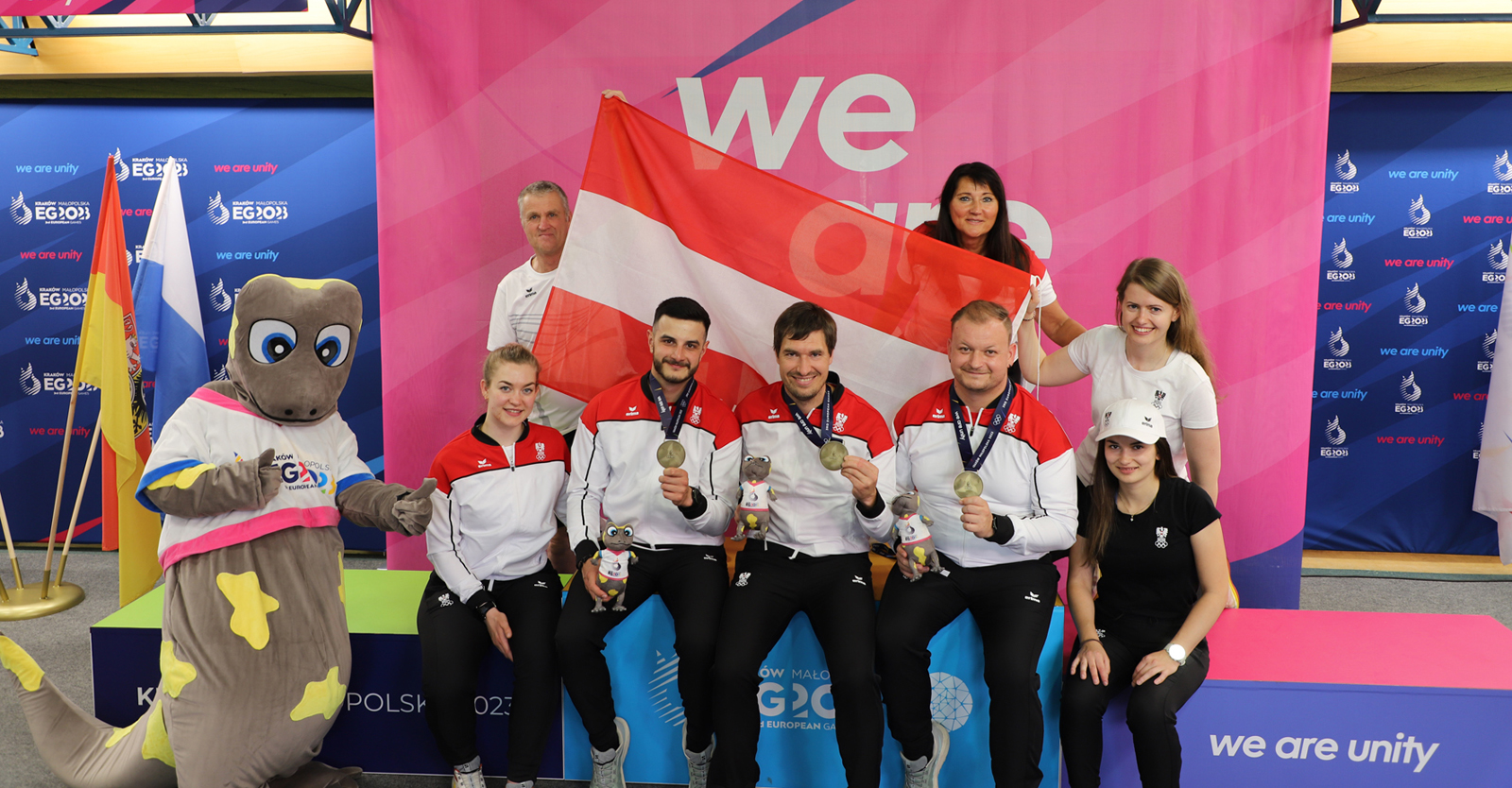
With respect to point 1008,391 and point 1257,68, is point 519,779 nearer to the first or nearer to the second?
point 1008,391

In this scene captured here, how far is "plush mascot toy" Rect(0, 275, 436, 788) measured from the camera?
255cm

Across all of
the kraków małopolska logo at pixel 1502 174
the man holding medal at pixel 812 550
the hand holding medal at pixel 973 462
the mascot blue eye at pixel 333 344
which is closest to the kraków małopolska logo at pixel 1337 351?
the kraków małopolska logo at pixel 1502 174

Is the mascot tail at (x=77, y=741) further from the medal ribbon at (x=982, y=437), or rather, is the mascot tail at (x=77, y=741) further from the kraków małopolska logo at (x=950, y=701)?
the medal ribbon at (x=982, y=437)

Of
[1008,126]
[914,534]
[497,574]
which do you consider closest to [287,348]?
[497,574]

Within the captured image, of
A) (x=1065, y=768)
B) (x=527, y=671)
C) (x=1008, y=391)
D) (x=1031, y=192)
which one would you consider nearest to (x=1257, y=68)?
(x=1031, y=192)

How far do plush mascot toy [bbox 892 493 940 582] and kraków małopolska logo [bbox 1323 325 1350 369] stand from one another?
421 cm

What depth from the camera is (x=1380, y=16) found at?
408cm

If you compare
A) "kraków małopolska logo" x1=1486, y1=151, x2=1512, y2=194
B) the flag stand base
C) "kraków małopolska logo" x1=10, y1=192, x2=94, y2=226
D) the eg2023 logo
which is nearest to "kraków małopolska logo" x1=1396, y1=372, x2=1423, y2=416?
"kraków małopolska logo" x1=1486, y1=151, x2=1512, y2=194

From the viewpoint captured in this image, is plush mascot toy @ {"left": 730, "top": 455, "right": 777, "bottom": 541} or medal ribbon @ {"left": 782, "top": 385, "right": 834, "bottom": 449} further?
medal ribbon @ {"left": 782, "top": 385, "right": 834, "bottom": 449}

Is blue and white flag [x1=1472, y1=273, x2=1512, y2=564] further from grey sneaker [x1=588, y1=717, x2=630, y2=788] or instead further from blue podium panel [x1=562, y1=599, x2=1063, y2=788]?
grey sneaker [x1=588, y1=717, x2=630, y2=788]

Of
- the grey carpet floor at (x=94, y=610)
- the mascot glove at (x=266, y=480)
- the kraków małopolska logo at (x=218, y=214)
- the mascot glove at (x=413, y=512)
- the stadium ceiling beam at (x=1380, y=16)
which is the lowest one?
the grey carpet floor at (x=94, y=610)

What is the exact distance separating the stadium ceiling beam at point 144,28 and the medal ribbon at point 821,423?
10.0ft

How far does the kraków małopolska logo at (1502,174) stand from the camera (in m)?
5.34

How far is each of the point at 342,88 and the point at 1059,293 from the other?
431 centimetres
